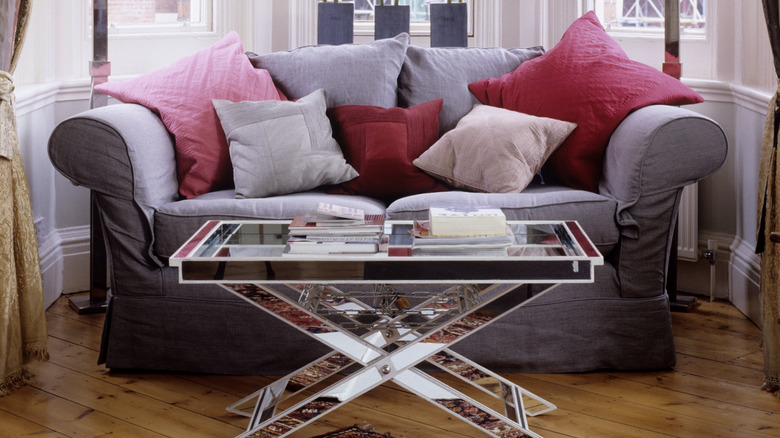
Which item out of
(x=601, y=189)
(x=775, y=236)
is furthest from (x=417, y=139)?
(x=775, y=236)

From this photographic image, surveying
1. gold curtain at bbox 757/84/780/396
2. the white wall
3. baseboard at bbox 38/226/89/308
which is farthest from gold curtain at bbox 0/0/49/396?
gold curtain at bbox 757/84/780/396

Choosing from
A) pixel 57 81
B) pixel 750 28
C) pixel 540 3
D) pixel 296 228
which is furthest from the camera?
pixel 540 3

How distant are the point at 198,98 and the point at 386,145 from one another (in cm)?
67

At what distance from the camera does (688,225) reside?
354 cm

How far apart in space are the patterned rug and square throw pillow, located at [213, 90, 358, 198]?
915 mm

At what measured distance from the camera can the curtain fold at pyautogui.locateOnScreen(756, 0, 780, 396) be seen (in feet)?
8.34

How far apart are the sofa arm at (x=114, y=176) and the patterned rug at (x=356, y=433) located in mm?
781

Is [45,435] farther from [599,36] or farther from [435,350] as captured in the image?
[599,36]

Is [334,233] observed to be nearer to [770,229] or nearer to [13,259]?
[13,259]

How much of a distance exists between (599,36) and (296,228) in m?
1.69

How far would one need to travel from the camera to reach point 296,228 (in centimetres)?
204

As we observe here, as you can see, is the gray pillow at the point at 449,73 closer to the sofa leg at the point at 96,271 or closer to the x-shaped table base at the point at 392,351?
the x-shaped table base at the point at 392,351

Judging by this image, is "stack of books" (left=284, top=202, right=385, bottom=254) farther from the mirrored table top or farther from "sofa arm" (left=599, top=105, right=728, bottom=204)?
"sofa arm" (left=599, top=105, right=728, bottom=204)

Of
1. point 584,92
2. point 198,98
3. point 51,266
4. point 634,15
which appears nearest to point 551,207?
point 584,92
